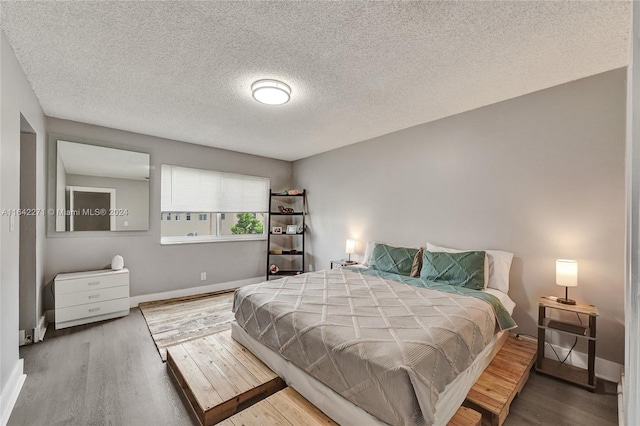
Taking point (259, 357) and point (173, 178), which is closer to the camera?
point (259, 357)

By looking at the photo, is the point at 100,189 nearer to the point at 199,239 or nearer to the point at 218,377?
the point at 199,239

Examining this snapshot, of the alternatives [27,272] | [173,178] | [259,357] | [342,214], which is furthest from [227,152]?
[259,357]

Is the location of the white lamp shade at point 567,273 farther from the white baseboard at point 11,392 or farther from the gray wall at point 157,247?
the gray wall at point 157,247

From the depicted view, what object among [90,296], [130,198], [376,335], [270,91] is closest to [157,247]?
[130,198]

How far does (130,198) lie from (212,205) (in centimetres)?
117

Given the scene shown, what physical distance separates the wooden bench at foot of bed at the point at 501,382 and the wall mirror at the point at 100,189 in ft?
14.3

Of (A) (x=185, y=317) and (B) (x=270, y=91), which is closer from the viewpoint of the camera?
(B) (x=270, y=91)

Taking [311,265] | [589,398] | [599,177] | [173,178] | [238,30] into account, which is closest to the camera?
[238,30]

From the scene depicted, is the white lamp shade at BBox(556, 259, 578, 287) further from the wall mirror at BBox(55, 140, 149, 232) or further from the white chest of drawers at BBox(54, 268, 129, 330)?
the wall mirror at BBox(55, 140, 149, 232)

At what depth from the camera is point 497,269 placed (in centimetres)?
272

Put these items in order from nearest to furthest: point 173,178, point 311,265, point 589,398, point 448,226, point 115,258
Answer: point 589,398, point 448,226, point 115,258, point 173,178, point 311,265

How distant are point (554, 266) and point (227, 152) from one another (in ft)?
15.7

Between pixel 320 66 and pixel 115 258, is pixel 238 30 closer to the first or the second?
pixel 320 66

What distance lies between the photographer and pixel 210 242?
458 cm
